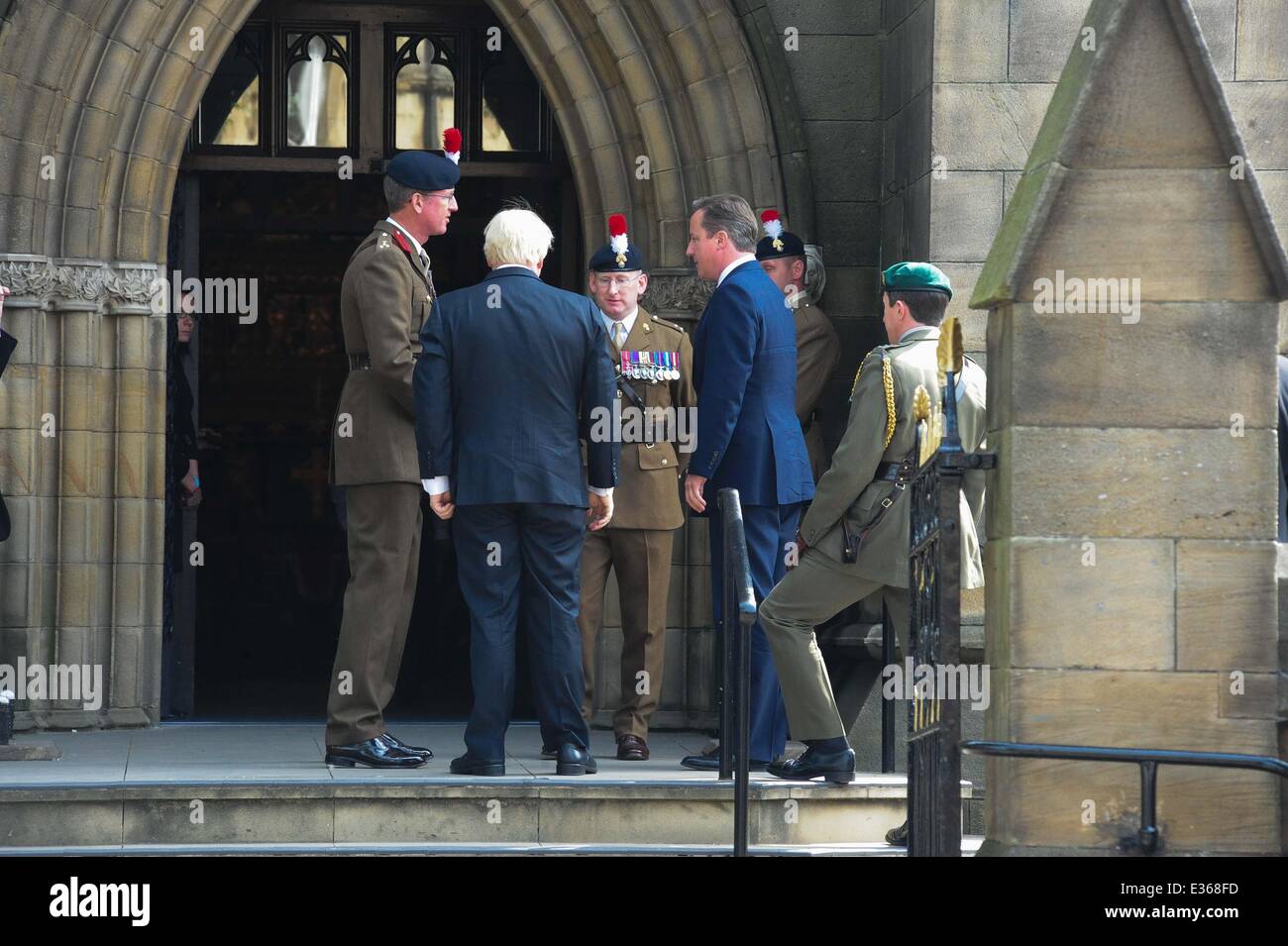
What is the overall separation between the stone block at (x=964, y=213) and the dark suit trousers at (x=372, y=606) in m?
2.49

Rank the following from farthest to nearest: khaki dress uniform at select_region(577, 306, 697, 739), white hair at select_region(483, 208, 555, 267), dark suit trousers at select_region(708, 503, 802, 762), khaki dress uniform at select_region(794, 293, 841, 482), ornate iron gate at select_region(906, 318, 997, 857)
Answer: khaki dress uniform at select_region(794, 293, 841, 482), khaki dress uniform at select_region(577, 306, 697, 739), dark suit trousers at select_region(708, 503, 802, 762), white hair at select_region(483, 208, 555, 267), ornate iron gate at select_region(906, 318, 997, 857)

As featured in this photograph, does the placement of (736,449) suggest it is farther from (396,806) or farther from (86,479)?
(86,479)

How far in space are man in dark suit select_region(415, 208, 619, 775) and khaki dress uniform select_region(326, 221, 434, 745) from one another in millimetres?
265

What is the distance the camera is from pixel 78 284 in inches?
357

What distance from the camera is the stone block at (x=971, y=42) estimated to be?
8.66 meters

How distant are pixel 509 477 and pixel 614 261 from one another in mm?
1448

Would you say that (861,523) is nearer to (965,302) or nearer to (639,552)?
(639,552)

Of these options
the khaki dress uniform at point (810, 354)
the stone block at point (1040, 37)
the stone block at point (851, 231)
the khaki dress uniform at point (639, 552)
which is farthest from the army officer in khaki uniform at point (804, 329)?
the stone block at point (1040, 37)

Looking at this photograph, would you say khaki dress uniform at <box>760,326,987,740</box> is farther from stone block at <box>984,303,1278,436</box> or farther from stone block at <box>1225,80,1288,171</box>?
stone block at <box>1225,80,1288,171</box>

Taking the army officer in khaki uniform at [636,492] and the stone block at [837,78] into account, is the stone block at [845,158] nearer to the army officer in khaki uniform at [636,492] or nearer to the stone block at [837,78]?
the stone block at [837,78]

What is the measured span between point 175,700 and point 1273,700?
18.3 feet

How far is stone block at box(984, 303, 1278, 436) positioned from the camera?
17.9 feet

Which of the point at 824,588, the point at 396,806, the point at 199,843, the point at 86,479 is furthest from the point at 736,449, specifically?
the point at 86,479

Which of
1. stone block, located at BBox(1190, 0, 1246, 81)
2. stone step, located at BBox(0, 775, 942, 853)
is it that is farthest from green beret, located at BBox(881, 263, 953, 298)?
stone block, located at BBox(1190, 0, 1246, 81)
